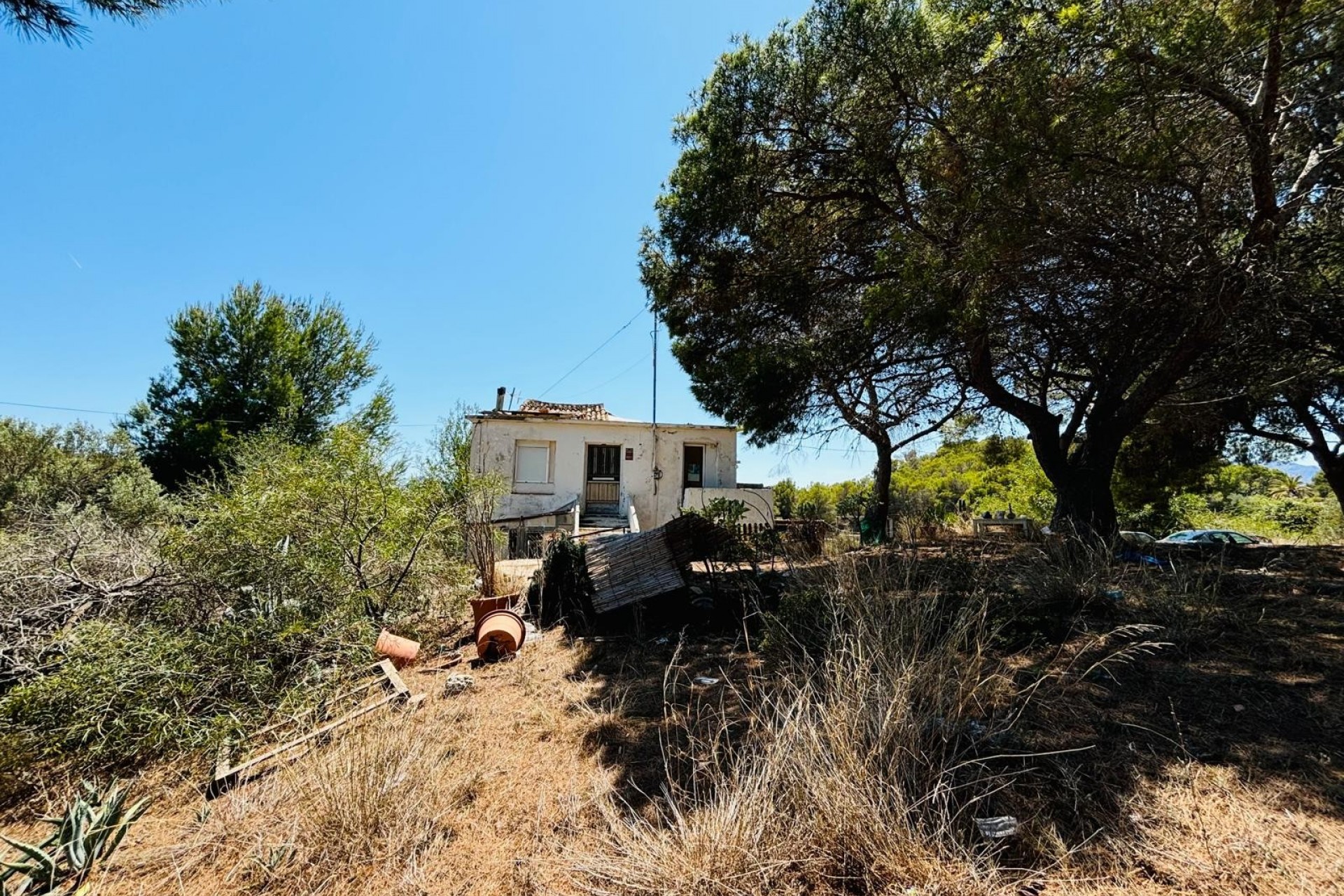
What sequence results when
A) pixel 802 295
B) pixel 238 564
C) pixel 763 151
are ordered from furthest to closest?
pixel 802 295 < pixel 763 151 < pixel 238 564

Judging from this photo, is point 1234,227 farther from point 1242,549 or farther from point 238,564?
point 238,564

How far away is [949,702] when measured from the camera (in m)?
2.63

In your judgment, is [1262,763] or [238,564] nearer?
[1262,763]

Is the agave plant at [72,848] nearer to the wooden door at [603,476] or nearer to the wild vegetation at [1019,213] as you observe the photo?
the wild vegetation at [1019,213]

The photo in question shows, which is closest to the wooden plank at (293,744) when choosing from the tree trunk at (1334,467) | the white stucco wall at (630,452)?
the white stucco wall at (630,452)

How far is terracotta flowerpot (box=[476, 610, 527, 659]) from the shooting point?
15.8 feet

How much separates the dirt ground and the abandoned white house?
35.2 ft

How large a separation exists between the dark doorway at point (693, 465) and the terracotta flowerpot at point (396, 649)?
38.3 ft

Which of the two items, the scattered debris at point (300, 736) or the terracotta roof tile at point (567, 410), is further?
the terracotta roof tile at point (567, 410)

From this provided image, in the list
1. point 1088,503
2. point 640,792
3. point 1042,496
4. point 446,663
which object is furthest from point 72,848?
point 1042,496

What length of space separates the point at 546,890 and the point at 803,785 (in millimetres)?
1041

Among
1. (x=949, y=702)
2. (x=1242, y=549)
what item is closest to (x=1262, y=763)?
(x=949, y=702)

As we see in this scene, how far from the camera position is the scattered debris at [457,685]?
4.11m

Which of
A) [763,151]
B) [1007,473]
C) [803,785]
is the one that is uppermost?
[763,151]
